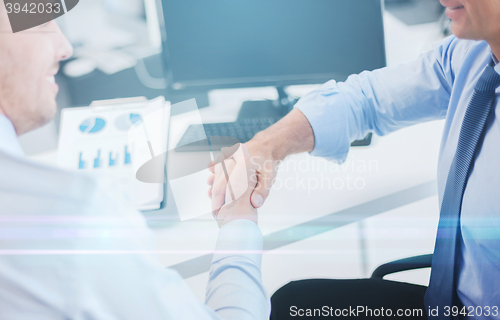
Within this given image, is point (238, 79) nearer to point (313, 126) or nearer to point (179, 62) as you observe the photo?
point (179, 62)

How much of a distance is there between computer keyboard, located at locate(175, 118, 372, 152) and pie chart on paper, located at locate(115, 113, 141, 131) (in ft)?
0.43

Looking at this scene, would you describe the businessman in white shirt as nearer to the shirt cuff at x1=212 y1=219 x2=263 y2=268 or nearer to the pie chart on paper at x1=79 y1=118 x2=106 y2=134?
the shirt cuff at x1=212 y1=219 x2=263 y2=268

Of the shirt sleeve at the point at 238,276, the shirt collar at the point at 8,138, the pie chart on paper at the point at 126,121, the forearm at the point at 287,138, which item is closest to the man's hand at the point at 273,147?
the forearm at the point at 287,138

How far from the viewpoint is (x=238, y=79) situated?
995mm

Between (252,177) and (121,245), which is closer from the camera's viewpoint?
(121,245)

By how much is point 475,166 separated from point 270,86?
539 millimetres

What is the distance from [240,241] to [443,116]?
55 cm

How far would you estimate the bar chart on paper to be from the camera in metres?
0.79

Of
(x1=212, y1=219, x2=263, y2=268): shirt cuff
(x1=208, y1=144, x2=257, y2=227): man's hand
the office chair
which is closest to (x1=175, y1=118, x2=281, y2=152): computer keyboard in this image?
(x1=208, y1=144, x2=257, y2=227): man's hand

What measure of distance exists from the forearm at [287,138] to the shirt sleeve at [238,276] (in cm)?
20

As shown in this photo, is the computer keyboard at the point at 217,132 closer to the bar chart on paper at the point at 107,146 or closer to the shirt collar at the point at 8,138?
the bar chart on paper at the point at 107,146

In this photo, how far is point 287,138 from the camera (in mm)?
813

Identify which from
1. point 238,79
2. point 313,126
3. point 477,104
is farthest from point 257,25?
point 477,104

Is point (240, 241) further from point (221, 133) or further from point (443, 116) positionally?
Result: point (443, 116)
